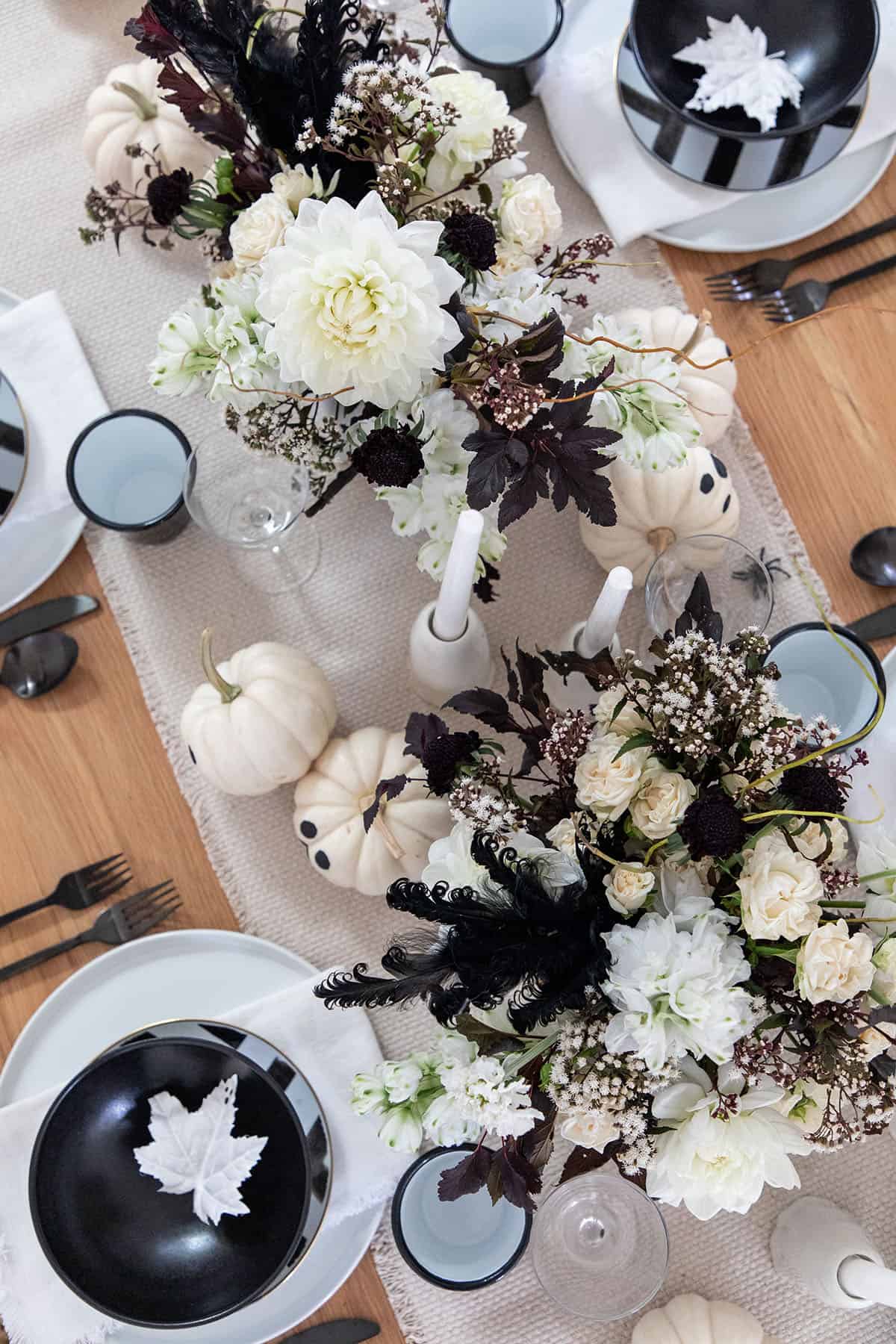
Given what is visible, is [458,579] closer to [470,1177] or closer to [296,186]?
[296,186]

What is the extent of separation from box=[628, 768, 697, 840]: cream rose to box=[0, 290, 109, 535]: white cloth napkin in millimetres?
726

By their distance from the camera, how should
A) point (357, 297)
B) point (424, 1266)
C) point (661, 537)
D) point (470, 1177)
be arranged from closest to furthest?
point (357, 297) → point (470, 1177) → point (424, 1266) → point (661, 537)

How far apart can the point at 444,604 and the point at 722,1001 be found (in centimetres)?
38

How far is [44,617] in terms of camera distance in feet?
3.54

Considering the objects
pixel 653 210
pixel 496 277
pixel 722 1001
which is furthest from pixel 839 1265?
pixel 653 210

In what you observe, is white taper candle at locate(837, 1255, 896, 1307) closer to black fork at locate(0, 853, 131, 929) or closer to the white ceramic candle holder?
the white ceramic candle holder

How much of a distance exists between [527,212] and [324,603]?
437 millimetres

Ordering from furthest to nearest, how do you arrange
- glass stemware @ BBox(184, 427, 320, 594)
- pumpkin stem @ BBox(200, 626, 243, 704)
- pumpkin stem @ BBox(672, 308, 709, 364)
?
glass stemware @ BBox(184, 427, 320, 594)
pumpkin stem @ BBox(200, 626, 243, 704)
pumpkin stem @ BBox(672, 308, 709, 364)

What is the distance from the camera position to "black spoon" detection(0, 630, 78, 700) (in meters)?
1.06

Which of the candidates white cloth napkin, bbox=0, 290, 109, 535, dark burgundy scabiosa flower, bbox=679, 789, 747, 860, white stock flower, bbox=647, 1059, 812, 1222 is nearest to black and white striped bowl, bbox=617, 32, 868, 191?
white cloth napkin, bbox=0, 290, 109, 535

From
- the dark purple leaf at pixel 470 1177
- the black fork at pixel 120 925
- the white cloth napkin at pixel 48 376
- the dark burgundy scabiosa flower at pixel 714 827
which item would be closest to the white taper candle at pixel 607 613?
the dark burgundy scabiosa flower at pixel 714 827

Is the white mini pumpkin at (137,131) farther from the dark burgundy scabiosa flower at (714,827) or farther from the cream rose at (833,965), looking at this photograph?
the cream rose at (833,965)

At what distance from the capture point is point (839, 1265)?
943mm

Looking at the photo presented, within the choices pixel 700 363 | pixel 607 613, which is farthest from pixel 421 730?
pixel 700 363
